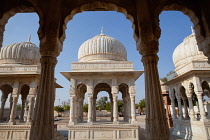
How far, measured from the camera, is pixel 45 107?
3.42 meters

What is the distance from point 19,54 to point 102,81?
25.5ft

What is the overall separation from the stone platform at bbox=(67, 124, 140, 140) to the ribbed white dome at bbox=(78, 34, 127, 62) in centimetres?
617

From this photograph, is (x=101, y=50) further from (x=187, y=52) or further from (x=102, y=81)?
(x=187, y=52)

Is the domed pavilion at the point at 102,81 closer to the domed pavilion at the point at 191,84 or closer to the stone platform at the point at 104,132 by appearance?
the stone platform at the point at 104,132

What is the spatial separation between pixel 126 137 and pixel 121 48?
8.54 m

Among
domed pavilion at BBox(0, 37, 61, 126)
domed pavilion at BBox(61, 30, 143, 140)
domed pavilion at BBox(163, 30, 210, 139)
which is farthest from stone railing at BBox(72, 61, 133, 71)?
domed pavilion at BBox(163, 30, 210, 139)

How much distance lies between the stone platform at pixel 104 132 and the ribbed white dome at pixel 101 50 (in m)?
6.17

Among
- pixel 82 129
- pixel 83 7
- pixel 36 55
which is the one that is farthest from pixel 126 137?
pixel 36 55

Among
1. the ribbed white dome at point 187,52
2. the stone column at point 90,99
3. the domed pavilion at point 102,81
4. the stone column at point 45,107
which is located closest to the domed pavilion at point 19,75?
the domed pavilion at point 102,81

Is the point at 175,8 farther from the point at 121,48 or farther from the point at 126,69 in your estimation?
the point at 121,48

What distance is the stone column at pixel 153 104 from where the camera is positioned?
3199mm

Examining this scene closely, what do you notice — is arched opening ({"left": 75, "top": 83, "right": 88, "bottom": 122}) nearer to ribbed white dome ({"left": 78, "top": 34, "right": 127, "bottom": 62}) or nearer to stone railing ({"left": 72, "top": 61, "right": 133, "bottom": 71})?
stone railing ({"left": 72, "top": 61, "right": 133, "bottom": 71})

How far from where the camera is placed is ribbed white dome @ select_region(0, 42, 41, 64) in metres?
13.3

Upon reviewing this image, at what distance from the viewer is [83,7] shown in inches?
170
